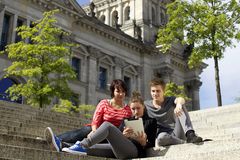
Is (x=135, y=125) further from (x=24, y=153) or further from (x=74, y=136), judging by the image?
(x=24, y=153)

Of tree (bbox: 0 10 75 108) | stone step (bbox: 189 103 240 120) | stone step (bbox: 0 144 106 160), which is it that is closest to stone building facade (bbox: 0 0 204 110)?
tree (bbox: 0 10 75 108)

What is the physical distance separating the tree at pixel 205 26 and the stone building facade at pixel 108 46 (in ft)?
40.7

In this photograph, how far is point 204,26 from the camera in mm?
23922

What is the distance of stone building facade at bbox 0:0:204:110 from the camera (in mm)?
30164

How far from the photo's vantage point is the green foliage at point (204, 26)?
23.4 m

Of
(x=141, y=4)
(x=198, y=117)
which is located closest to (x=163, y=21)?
(x=141, y=4)

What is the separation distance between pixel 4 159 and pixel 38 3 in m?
27.9

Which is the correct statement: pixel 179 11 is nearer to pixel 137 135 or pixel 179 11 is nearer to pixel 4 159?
pixel 137 135

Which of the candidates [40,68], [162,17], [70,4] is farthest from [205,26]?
[162,17]

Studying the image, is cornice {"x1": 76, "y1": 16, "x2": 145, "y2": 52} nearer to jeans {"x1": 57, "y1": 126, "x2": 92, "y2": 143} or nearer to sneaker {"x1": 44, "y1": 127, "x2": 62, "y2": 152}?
jeans {"x1": 57, "y1": 126, "x2": 92, "y2": 143}

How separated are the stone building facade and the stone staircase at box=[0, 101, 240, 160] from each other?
1322cm

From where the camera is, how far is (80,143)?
6.45 meters

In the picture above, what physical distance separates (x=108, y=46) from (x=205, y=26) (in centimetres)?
1692

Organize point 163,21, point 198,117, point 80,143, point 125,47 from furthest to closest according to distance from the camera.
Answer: point 163,21 < point 125,47 < point 198,117 < point 80,143
